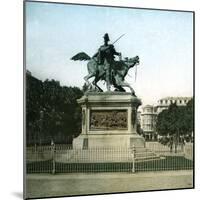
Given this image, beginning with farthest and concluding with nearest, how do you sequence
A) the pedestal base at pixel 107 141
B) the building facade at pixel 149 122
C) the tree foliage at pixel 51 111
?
1. the building facade at pixel 149 122
2. the pedestal base at pixel 107 141
3. the tree foliage at pixel 51 111

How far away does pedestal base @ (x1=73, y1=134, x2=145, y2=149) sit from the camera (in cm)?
317

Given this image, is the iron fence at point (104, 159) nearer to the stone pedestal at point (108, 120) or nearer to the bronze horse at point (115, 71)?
the stone pedestal at point (108, 120)

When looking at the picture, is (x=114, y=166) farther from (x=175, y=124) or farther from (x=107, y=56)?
(x=107, y=56)

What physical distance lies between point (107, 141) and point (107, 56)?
1.96 ft

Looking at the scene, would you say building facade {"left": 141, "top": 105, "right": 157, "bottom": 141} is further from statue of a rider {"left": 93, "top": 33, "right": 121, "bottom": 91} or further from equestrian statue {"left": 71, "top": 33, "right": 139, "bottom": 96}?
statue of a rider {"left": 93, "top": 33, "right": 121, "bottom": 91}

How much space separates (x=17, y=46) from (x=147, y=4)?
3.22 feet

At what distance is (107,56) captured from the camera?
3.22 meters

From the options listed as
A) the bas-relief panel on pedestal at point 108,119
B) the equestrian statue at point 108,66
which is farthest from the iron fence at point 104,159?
the equestrian statue at point 108,66

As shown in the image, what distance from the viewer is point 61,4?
10.2 ft

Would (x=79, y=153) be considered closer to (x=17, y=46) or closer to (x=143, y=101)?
(x=143, y=101)

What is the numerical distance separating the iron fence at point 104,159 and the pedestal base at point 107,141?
3 centimetres

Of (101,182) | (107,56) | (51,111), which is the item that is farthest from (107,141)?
(107,56)

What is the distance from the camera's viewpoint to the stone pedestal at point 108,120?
10.4 ft

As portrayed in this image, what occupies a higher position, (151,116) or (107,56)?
(107,56)
